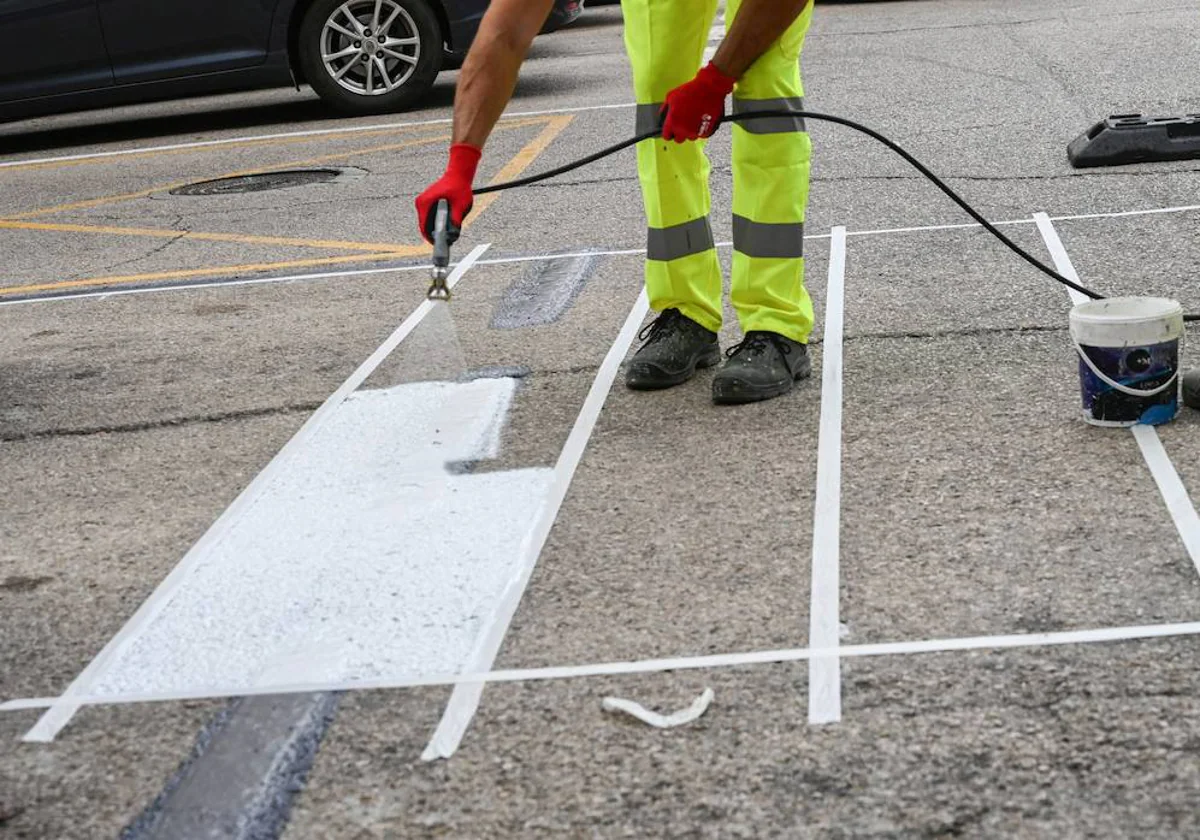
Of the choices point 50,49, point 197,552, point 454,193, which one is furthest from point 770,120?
point 50,49

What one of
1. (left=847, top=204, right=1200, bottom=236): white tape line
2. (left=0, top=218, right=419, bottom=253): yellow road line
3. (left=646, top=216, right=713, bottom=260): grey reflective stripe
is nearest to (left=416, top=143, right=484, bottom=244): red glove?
(left=646, top=216, right=713, bottom=260): grey reflective stripe

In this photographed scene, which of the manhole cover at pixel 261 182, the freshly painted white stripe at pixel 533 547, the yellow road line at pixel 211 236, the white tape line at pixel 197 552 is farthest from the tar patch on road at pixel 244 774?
the manhole cover at pixel 261 182

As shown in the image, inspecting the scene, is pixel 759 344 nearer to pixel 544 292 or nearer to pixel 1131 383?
pixel 1131 383

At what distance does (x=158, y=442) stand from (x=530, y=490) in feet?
4.31

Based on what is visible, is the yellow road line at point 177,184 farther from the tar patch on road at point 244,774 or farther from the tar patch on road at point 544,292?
the tar patch on road at point 244,774

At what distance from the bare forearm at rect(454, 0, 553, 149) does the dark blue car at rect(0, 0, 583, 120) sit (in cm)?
695

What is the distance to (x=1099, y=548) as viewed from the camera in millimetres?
3490

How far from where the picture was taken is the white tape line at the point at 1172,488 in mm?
3492

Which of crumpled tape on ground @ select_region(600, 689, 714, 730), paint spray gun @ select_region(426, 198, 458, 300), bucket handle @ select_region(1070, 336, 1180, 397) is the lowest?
bucket handle @ select_region(1070, 336, 1180, 397)

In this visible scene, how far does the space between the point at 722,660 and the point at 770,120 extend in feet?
6.42

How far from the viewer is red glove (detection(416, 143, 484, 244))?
4.29 metres

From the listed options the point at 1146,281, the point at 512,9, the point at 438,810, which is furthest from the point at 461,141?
the point at 1146,281

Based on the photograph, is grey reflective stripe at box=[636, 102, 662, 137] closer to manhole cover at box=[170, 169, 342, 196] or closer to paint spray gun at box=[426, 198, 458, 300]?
paint spray gun at box=[426, 198, 458, 300]

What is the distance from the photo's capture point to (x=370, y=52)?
11.4m
